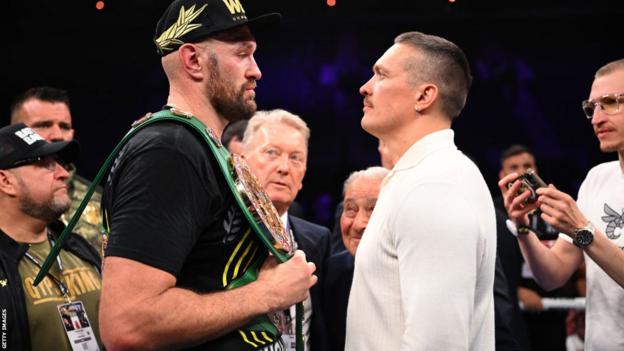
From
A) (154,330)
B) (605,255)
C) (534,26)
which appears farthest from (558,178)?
(154,330)

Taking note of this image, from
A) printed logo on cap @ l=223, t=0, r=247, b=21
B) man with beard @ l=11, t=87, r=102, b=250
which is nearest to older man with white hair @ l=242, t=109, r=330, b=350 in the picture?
man with beard @ l=11, t=87, r=102, b=250

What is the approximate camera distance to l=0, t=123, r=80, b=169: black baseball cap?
3104mm

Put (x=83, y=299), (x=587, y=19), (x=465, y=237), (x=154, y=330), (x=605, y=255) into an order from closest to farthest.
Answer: (x=154, y=330)
(x=465, y=237)
(x=605, y=255)
(x=83, y=299)
(x=587, y=19)

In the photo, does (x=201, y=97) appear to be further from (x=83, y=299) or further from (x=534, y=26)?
(x=534, y=26)

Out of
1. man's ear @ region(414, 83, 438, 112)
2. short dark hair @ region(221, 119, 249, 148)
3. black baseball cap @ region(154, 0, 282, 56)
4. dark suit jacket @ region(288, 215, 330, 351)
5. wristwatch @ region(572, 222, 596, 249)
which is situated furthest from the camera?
short dark hair @ region(221, 119, 249, 148)

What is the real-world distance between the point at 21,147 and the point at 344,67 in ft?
10.1

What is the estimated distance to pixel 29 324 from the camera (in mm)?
2684

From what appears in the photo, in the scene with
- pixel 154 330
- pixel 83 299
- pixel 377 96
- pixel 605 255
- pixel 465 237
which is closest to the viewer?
pixel 154 330

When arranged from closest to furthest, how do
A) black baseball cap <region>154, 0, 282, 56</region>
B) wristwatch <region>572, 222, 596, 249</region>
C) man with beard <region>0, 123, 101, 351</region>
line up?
black baseball cap <region>154, 0, 282, 56</region> < wristwatch <region>572, 222, 596, 249</region> < man with beard <region>0, 123, 101, 351</region>

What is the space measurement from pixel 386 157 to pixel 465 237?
7.63 ft

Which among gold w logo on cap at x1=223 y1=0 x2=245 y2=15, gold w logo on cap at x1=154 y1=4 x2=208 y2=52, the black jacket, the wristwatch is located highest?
gold w logo on cap at x1=223 y1=0 x2=245 y2=15

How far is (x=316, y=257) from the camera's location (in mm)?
3180

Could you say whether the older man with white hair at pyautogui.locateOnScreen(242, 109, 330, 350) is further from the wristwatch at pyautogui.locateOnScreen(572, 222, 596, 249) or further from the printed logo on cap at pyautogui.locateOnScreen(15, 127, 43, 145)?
the wristwatch at pyautogui.locateOnScreen(572, 222, 596, 249)

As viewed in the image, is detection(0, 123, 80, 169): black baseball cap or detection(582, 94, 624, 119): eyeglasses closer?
detection(582, 94, 624, 119): eyeglasses
